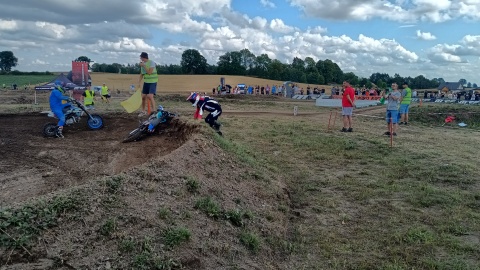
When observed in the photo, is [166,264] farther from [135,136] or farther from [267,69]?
[267,69]

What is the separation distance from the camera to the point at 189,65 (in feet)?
318

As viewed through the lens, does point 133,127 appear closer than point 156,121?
No

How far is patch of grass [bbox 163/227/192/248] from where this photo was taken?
4.40m

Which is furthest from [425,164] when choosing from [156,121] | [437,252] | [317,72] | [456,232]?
[317,72]

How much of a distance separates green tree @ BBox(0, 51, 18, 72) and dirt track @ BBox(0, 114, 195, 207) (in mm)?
108834

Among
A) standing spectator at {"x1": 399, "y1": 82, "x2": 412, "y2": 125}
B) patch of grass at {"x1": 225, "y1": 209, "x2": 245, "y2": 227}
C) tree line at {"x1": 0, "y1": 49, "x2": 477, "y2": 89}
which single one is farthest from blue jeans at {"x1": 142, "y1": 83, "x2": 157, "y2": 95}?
tree line at {"x1": 0, "y1": 49, "x2": 477, "y2": 89}

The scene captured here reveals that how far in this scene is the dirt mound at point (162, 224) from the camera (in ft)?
12.7

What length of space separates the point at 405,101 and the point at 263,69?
Result: 8490 cm

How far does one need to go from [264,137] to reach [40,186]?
8257mm

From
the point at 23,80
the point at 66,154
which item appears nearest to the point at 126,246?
the point at 66,154

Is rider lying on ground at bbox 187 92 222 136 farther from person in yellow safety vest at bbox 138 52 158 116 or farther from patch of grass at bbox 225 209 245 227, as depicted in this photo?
patch of grass at bbox 225 209 245 227

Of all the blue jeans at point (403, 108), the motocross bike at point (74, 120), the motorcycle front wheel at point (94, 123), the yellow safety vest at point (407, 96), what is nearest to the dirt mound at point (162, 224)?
the motocross bike at point (74, 120)

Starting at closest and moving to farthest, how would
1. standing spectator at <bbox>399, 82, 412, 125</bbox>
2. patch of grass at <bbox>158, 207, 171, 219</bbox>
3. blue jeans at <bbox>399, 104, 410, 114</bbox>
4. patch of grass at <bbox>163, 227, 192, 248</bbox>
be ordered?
patch of grass at <bbox>163, 227, 192, 248</bbox>, patch of grass at <bbox>158, 207, 171, 219</bbox>, standing spectator at <bbox>399, 82, 412, 125</bbox>, blue jeans at <bbox>399, 104, 410, 114</bbox>

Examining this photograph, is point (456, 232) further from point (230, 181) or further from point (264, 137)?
point (264, 137)
